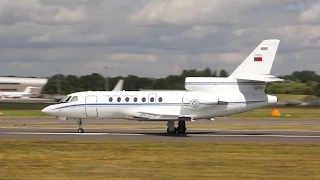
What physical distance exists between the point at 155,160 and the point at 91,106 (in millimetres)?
15944

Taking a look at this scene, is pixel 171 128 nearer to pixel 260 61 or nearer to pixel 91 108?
pixel 91 108

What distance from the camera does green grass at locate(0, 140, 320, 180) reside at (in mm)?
18359

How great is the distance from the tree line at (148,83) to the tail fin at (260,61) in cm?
746

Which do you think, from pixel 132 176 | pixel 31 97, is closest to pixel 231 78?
pixel 132 176

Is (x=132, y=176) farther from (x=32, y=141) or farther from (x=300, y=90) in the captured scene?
(x=300, y=90)

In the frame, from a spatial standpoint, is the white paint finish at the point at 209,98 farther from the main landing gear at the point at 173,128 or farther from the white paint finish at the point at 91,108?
the white paint finish at the point at 91,108

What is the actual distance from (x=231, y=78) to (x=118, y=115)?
6583 millimetres

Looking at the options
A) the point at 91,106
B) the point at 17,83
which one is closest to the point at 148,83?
the point at 91,106

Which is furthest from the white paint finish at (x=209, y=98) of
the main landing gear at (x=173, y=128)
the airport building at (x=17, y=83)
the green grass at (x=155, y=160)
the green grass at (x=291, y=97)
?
the airport building at (x=17, y=83)

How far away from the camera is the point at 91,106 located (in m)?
37.1

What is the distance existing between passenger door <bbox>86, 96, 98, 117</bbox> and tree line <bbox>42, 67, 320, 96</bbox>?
13.2m

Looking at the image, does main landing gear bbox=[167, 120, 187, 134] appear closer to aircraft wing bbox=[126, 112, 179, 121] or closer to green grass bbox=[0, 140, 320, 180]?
aircraft wing bbox=[126, 112, 179, 121]

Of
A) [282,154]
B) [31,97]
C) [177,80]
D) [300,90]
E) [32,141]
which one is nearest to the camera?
[282,154]

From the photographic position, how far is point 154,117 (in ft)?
115
